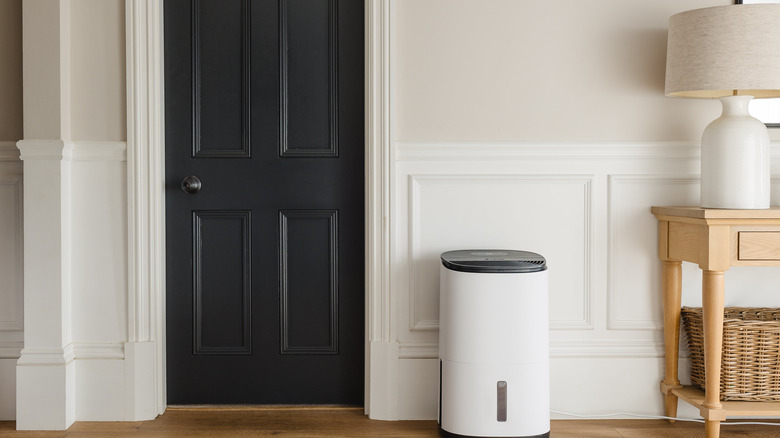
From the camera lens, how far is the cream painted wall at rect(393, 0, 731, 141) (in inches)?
101

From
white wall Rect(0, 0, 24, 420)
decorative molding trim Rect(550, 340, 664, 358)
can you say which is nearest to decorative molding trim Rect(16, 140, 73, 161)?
white wall Rect(0, 0, 24, 420)

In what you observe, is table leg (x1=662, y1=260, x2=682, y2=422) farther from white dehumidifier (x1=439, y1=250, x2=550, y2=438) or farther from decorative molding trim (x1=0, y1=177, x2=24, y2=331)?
decorative molding trim (x1=0, y1=177, x2=24, y2=331)

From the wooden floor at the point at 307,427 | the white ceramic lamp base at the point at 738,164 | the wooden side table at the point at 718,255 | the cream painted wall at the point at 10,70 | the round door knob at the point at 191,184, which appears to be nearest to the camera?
the wooden side table at the point at 718,255

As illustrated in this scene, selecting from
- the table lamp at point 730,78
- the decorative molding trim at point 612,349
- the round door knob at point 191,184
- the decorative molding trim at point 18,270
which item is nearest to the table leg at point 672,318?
the decorative molding trim at point 612,349

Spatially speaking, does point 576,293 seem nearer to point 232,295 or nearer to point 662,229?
point 662,229

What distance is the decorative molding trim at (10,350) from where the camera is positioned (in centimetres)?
255

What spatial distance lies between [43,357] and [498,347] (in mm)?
1616

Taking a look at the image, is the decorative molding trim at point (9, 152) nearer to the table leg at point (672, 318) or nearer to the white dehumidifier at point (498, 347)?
the white dehumidifier at point (498, 347)

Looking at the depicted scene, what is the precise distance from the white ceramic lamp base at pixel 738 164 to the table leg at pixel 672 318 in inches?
12.0

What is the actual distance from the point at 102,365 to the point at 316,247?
35.7 inches

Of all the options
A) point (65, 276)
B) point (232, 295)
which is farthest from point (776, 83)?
point (65, 276)

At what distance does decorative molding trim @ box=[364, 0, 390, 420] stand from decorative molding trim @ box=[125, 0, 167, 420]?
78cm

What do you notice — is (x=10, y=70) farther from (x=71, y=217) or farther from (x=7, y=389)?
(x=7, y=389)

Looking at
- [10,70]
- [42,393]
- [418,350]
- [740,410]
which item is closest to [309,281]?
[418,350]
